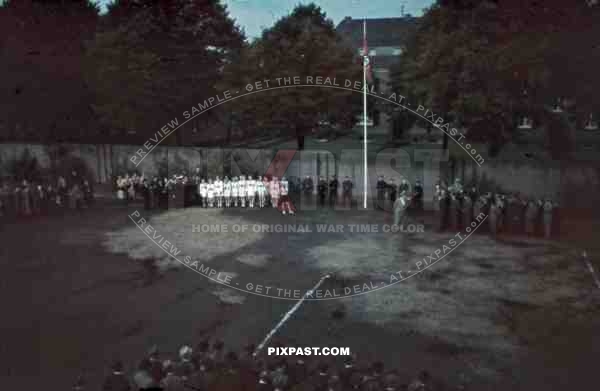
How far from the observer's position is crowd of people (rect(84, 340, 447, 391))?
298 inches

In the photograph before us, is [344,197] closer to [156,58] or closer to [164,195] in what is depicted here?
[164,195]

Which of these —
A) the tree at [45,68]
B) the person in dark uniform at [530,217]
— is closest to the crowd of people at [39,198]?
the tree at [45,68]

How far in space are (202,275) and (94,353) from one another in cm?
462

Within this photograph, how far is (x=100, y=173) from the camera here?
1197 inches

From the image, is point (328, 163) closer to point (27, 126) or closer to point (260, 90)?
point (260, 90)

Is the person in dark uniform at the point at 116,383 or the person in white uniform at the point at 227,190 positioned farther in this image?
the person in white uniform at the point at 227,190

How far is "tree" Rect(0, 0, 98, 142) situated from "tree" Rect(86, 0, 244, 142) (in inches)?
73.9

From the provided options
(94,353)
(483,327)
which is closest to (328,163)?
(483,327)

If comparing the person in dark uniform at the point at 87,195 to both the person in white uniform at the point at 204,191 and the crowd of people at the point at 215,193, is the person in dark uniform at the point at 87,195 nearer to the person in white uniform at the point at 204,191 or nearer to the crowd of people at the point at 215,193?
the crowd of people at the point at 215,193

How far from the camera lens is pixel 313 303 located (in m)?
12.1

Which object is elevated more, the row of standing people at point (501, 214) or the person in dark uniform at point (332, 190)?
the person in dark uniform at point (332, 190)

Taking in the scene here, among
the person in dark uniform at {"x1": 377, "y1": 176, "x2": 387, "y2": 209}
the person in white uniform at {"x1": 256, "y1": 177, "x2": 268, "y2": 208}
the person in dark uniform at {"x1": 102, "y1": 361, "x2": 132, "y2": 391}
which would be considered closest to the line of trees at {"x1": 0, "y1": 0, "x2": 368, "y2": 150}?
the person in white uniform at {"x1": 256, "y1": 177, "x2": 268, "y2": 208}

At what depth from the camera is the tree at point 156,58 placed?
27.3 meters

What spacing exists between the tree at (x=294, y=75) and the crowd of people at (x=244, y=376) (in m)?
18.0
